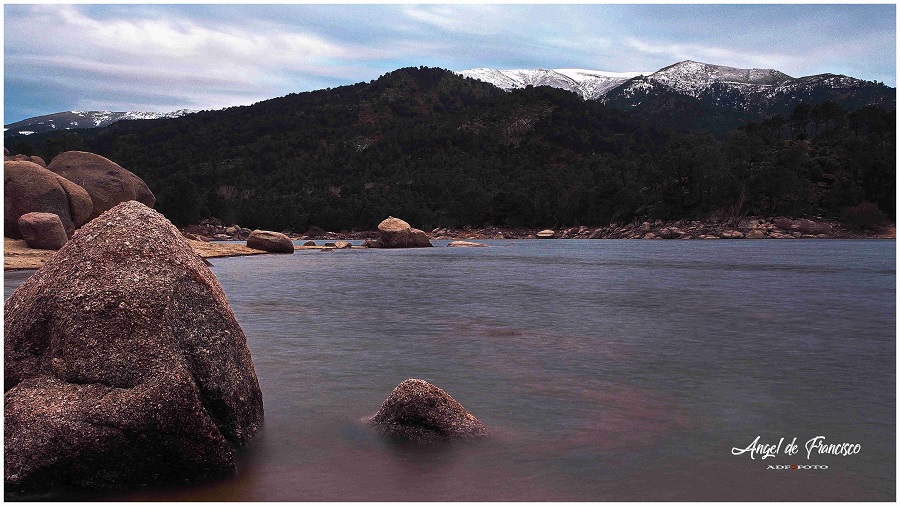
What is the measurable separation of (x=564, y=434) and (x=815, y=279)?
925 inches

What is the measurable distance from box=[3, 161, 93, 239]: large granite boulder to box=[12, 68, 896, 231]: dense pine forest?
55.4m

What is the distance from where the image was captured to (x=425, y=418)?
6484 mm

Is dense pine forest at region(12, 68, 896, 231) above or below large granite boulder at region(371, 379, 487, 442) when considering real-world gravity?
above

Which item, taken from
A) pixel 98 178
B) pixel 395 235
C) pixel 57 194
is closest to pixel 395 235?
pixel 395 235

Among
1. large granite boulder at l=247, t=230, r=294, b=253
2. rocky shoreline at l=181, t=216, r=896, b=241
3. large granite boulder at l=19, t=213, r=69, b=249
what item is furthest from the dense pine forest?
large granite boulder at l=19, t=213, r=69, b=249

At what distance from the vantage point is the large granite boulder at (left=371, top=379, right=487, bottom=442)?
641 centimetres

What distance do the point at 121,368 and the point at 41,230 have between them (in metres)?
24.5

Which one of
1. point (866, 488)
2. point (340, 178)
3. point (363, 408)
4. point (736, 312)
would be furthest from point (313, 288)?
point (340, 178)

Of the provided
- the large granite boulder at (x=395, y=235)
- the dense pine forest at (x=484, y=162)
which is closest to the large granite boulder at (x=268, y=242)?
the large granite boulder at (x=395, y=235)

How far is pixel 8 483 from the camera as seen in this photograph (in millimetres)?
4809

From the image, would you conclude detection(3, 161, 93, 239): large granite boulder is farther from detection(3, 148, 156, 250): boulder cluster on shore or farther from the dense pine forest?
the dense pine forest

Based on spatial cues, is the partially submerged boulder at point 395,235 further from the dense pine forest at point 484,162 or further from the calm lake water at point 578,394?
the calm lake water at point 578,394

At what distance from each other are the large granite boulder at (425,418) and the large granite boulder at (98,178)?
96.9 ft

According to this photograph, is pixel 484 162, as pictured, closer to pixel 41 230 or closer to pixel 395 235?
pixel 395 235
